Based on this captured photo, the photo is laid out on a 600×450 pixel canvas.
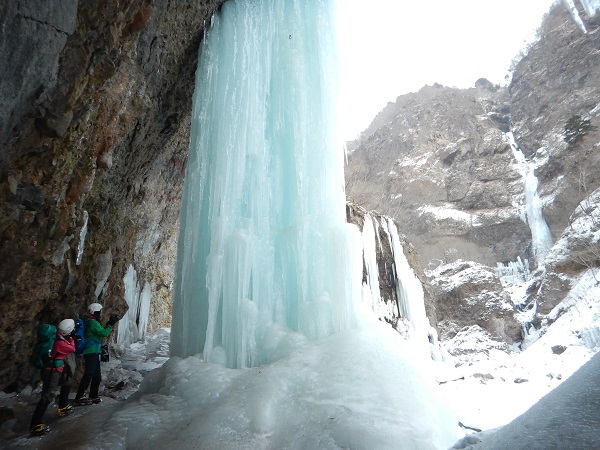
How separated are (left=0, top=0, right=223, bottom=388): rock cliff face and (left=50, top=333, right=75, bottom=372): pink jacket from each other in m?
1.10

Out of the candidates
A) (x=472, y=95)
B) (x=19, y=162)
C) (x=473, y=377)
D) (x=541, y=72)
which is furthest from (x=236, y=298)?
(x=472, y=95)

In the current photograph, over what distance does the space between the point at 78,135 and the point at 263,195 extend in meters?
2.36

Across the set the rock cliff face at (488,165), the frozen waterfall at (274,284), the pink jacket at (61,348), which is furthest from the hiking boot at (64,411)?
the rock cliff face at (488,165)

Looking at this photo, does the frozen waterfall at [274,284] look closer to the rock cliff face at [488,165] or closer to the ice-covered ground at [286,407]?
the ice-covered ground at [286,407]

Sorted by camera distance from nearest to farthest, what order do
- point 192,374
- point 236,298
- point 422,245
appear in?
1. point 192,374
2. point 236,298
3. point 422,245

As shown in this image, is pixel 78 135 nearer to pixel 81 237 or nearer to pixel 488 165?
pixel 81 237

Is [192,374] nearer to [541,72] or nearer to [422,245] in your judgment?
[422,245]

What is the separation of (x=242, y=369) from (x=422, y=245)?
26.3m

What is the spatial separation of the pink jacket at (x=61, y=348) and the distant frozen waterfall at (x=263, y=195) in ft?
4.50

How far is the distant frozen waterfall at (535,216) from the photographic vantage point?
24.9 meters

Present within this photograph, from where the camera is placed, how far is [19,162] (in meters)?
3.73

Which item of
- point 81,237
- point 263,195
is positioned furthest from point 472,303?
point 81,237

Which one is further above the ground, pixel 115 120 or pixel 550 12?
pixel 550 12

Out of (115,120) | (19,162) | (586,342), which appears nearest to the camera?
(19,162)
